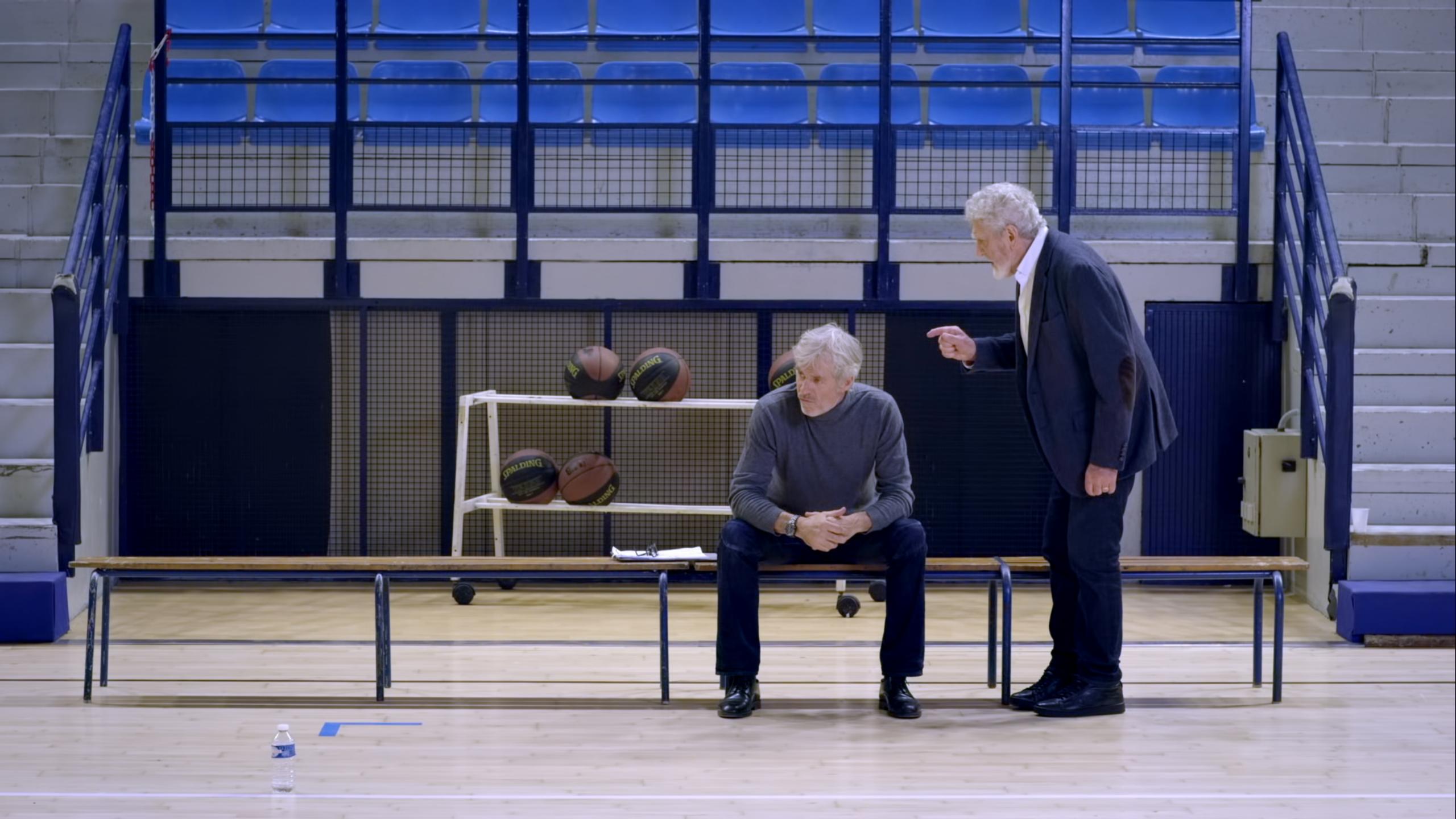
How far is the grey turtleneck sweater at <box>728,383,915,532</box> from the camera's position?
16.3ft

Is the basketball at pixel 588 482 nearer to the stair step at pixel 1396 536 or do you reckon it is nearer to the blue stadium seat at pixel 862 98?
the blue stadium seat at pixel 862 98

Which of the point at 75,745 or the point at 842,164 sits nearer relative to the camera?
the point at 75,745

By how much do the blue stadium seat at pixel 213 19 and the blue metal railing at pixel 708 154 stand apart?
209 mm

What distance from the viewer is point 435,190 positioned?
820 cm

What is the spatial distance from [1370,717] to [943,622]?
2.33m

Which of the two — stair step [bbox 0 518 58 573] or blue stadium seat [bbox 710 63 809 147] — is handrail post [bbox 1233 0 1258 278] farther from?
stair step [bbox 0 518 58 573]

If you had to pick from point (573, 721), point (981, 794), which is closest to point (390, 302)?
point (573, 721)

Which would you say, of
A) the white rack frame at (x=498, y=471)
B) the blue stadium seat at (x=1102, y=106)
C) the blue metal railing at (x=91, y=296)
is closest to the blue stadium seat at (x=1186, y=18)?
the blue stadium seat at (x=1102, y=106)

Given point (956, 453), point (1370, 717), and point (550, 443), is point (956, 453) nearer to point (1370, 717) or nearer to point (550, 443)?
point (550, 443)

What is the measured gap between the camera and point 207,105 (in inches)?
318

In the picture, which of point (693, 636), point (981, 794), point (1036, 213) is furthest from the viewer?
point (693, 636)

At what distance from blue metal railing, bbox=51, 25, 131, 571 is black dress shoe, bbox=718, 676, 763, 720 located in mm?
2862

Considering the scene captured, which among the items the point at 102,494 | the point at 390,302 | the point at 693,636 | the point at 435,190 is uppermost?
the point at 435,190

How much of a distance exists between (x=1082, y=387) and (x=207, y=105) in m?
5.29
